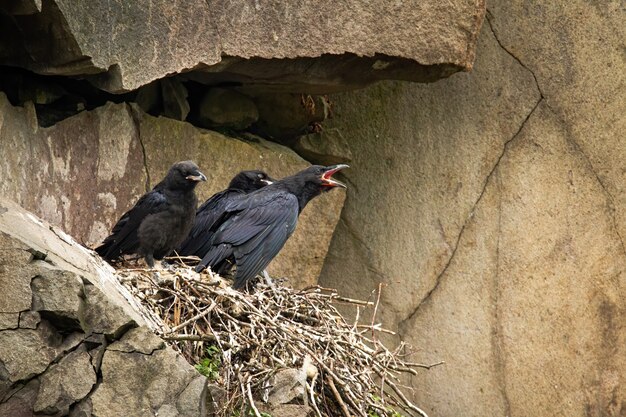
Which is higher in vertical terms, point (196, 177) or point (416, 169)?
point (416, 169)

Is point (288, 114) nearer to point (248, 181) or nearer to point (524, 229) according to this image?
point (248, 181)

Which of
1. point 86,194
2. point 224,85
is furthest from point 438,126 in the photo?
point 86,194

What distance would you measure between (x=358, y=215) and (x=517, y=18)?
5.91 ft

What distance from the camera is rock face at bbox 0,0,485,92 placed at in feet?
27.0

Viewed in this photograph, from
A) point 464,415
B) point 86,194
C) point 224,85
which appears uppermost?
point 224,85

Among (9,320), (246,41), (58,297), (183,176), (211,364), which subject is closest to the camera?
(9,320)

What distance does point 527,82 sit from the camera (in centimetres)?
1025

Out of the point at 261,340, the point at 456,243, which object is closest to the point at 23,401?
the point at 261,340

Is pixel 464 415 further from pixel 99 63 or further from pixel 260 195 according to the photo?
pixel 99 63

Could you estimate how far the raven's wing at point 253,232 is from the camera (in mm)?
8984

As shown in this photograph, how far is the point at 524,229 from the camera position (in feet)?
33.7

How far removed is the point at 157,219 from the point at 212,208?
0.81 m

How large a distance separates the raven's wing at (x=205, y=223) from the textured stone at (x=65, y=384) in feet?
11.5

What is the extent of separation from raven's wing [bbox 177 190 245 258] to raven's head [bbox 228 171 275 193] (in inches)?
2.7
